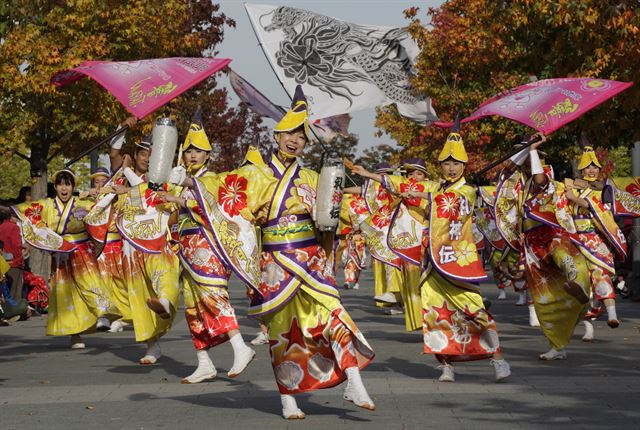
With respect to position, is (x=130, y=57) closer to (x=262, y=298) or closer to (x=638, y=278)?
(x=638, y=278)

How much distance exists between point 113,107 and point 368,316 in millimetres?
8407

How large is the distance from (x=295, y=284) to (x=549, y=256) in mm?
4748

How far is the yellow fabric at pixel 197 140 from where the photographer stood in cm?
1089

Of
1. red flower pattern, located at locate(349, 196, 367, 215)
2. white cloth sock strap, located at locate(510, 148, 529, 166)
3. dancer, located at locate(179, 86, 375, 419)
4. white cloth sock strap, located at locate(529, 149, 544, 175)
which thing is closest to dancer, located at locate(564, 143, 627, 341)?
white cloth sock strap, located at locate(529, 149, 544, 175)

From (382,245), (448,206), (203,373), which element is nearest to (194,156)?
(203,373)

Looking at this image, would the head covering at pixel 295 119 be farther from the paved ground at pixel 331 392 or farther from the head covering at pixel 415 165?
the head covering at pixel 415 165

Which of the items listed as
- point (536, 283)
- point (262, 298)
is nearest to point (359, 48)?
point (536, 283)

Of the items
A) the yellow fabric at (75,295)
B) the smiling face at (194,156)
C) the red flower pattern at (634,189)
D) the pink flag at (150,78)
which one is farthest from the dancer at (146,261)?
the red flower pattern at (634,189)

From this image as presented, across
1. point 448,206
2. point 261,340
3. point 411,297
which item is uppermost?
point 448,206

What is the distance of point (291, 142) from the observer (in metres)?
8.49

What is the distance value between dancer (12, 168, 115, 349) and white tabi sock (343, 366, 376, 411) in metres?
6.65

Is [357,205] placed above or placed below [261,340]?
above

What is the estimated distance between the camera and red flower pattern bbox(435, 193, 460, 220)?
10475 millimetres

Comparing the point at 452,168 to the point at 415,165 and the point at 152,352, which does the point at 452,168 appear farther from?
the point at 152,352
